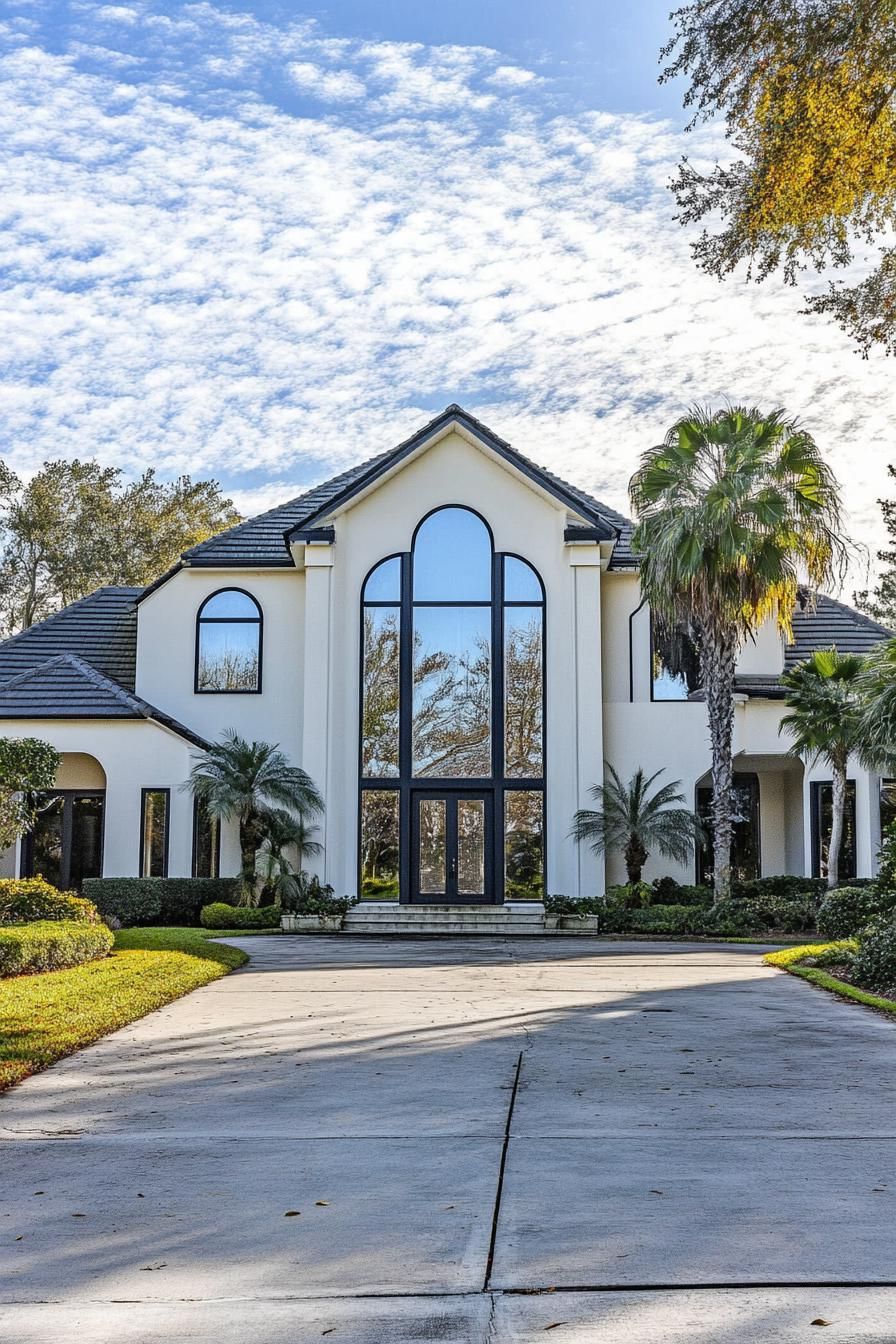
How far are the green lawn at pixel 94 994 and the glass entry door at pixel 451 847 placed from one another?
300 inches

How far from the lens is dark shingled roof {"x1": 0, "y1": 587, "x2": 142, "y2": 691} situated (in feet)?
90.9

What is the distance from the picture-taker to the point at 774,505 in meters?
22.1

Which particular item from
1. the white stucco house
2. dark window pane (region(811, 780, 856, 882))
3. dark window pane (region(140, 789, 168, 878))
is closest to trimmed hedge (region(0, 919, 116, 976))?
dark window pane (region(140, 789, 168, 878))

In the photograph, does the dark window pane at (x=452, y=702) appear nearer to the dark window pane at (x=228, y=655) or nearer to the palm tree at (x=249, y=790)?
the palm tree at (x=249, y=790)

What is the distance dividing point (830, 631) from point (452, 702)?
856 centimetres

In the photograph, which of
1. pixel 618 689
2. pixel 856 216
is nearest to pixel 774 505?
pixel 618 689

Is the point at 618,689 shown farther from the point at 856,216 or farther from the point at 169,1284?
the point at 169,1284

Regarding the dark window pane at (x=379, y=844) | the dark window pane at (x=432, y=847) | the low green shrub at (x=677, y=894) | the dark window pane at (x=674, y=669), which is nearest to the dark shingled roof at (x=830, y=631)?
the dark window pane at (x=674, y=669)

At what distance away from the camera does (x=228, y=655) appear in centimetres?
2708

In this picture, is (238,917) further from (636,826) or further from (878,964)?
(878,964)

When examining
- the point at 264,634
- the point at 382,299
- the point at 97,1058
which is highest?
the point at 382,299

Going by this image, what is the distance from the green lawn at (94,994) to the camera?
364 inches

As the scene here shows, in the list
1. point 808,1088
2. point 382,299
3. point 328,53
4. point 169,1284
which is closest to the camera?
point 169,1284

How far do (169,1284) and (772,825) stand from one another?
24.5m
